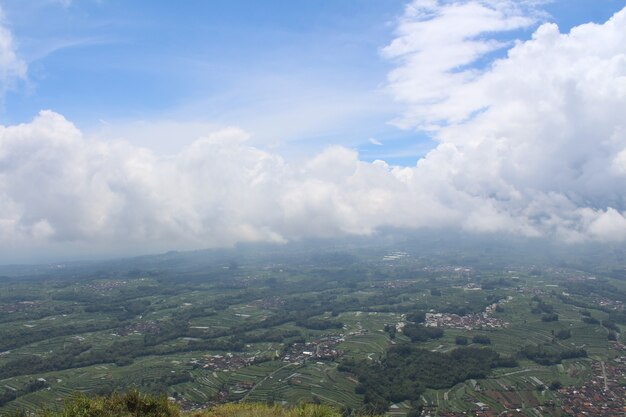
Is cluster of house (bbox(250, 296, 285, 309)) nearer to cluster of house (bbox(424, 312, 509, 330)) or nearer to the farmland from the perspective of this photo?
the farmland

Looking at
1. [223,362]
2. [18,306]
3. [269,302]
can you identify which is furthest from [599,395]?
[18,306]

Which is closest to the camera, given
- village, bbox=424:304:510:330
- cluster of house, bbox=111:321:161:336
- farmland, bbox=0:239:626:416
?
farmland, bbox=0:239:626:416

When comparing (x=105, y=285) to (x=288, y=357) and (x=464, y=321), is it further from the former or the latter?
(x=464, y=321)

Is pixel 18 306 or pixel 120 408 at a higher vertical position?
pixel 120 408

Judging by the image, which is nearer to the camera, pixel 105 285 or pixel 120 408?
pixel 120 408

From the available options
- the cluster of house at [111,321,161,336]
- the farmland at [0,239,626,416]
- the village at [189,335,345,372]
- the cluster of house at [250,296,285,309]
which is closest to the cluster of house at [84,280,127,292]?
the farmland at [0,239,626,416]
